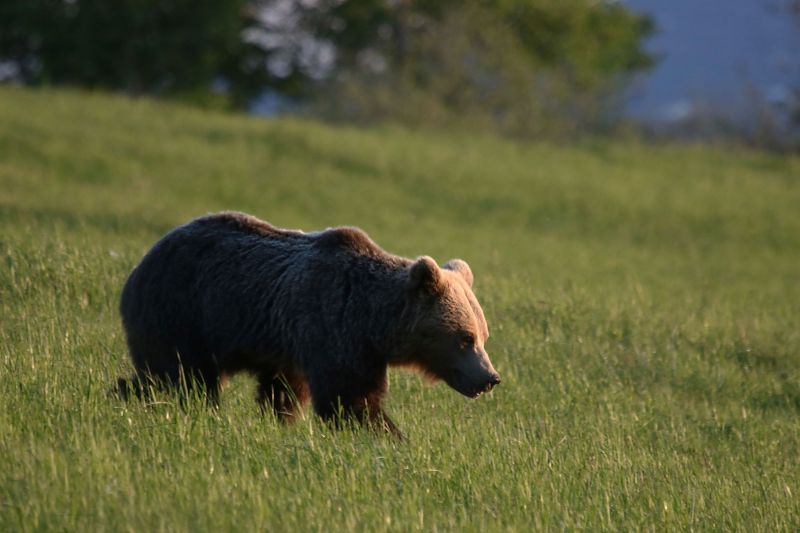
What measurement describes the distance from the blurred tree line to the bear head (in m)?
29.6

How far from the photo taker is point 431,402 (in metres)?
8.46

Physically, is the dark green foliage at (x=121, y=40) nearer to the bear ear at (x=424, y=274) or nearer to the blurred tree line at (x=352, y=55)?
the blurred tree line at (x=352, y=55)

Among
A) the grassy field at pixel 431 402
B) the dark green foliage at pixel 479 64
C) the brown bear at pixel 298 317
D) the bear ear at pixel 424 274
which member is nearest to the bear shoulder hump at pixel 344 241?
the brown bear at pixel 298 317

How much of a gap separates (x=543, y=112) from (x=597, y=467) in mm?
34062

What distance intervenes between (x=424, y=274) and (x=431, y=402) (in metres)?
1.94

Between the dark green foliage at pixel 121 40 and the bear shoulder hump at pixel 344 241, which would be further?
the dark green foliage at pixel 121 40

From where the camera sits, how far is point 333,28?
46.4 meters

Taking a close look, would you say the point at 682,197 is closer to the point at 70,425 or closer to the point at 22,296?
the point at 22,296

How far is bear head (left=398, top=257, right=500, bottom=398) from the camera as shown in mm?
6832

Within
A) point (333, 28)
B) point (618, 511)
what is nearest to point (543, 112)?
point (333, 28)

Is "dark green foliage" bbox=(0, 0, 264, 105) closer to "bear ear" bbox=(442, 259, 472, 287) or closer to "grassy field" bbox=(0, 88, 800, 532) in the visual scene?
"grassy field" bbox=(0, 88, 800, 532)

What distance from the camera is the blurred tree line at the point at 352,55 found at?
130 feet

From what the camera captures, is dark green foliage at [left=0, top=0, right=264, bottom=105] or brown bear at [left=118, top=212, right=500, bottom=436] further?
dark green foliage at [left=0, top=0, right=264, bottom=105]

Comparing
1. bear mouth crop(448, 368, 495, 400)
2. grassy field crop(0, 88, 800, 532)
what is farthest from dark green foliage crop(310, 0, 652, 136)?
bear mouth crop(448, 368, 495, 400)
